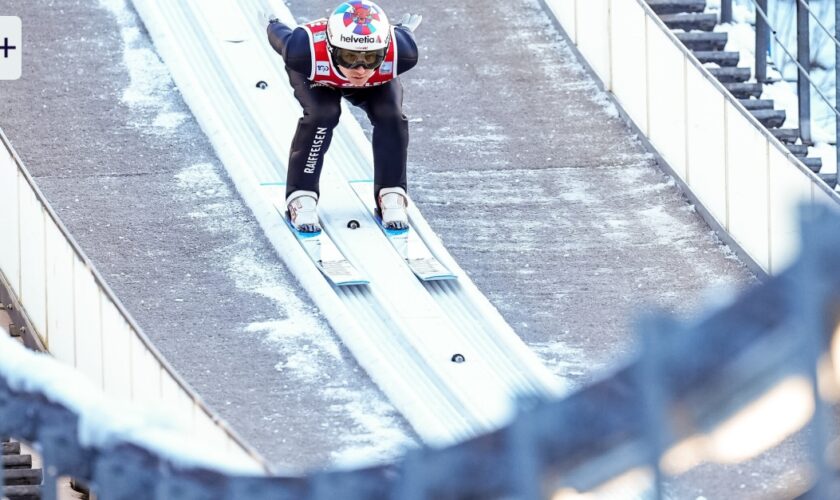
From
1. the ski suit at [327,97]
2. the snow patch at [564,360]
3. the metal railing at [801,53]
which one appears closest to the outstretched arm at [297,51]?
the ski suit at [327,97]

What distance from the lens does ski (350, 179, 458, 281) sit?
21.3 feet

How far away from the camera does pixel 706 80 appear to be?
288 inches

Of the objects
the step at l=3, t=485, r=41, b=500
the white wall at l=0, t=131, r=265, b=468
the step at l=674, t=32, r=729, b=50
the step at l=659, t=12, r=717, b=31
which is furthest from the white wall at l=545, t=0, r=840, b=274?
the step at l=3, t=485, r=41, b=500

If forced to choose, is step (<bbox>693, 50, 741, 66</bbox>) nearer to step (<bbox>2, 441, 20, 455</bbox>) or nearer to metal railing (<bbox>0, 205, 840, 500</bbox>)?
step (<bbox>2, 441, 20, 455</bbox>)

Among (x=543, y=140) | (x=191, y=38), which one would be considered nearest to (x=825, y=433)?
(x=543, y=140)

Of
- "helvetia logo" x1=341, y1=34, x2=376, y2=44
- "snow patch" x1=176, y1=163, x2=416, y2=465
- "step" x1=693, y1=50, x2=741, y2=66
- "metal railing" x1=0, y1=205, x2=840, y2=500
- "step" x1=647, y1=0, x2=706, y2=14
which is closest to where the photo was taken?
"metal railing" x1=0, y1=205, x2=840, y2=500

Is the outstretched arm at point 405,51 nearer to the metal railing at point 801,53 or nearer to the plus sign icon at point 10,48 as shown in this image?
the plus sign icon at point 10,48

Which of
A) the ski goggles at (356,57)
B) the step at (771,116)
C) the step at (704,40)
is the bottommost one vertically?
the step at (771,116)

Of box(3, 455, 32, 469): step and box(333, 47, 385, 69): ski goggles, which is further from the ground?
box(333, 47, 385, 69): ski goggles

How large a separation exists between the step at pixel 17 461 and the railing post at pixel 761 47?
520 cm

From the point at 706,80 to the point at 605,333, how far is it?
1.67 metres

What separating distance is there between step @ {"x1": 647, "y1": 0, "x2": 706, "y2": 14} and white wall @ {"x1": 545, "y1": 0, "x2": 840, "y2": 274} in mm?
1006

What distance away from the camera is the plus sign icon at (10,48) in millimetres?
7070

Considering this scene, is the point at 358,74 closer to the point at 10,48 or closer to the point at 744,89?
the point at 10,48
